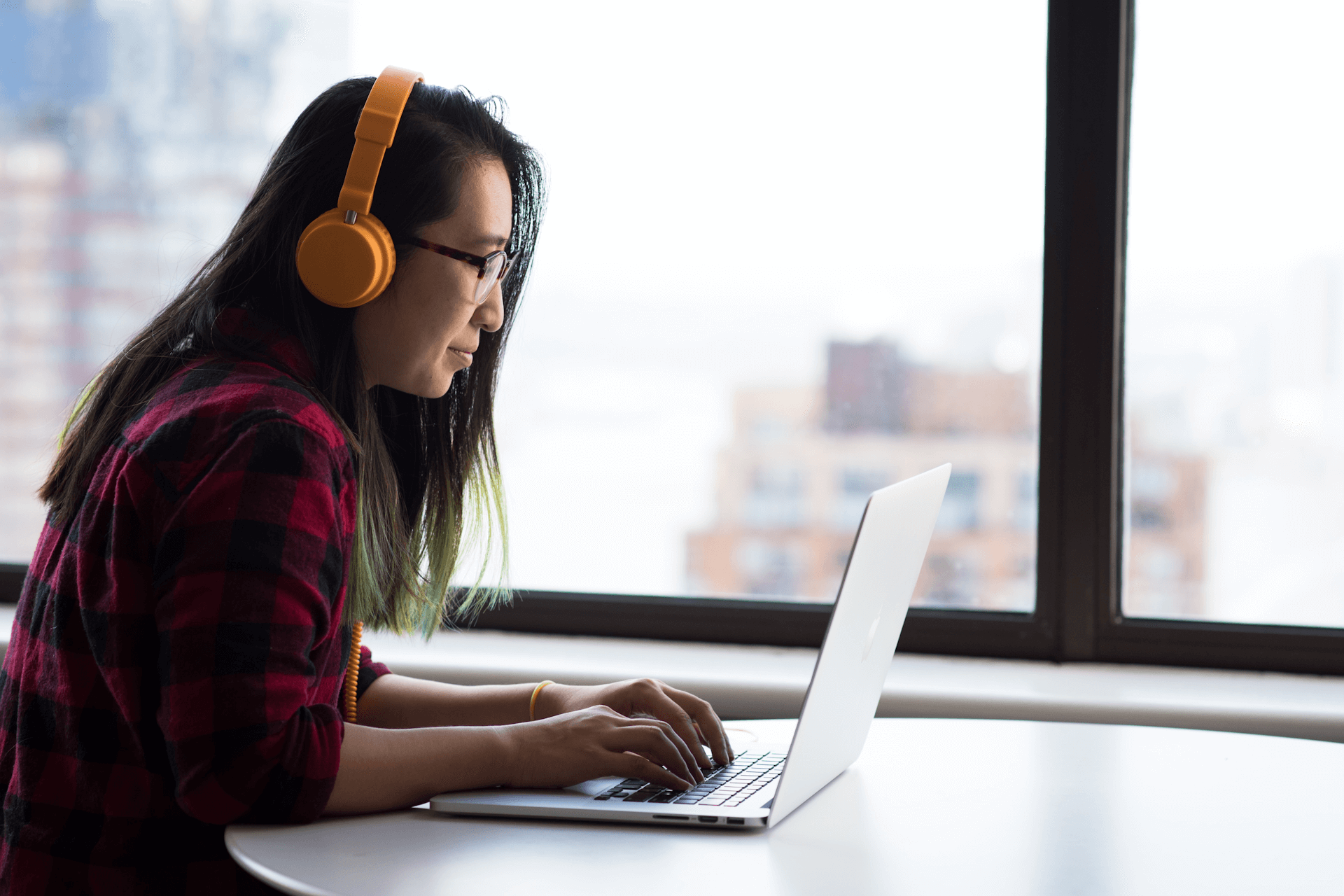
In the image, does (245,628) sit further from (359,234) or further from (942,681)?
(942,681)

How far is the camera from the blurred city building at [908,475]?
1804 mm

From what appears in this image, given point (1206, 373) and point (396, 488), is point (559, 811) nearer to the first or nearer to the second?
point (396, 488)

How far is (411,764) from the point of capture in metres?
0.91

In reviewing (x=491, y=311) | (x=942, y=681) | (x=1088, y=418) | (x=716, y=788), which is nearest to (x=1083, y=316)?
(x=1088, y=418)

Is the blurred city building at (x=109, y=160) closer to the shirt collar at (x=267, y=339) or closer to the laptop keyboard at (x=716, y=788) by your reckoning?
the shirt collar at (x=267, y=339)

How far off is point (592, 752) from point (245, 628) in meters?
0.28

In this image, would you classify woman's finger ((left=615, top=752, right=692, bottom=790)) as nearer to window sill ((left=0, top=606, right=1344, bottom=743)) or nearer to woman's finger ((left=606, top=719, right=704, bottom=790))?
woman's finger ((left=606, top=719, right=704, bottom=790))

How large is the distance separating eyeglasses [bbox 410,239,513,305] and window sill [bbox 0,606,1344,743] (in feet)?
2.37

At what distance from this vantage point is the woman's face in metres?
1.07

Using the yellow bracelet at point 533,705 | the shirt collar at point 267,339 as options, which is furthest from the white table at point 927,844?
the shirt collar at point 267,339

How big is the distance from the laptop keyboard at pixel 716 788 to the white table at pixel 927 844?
45 mm

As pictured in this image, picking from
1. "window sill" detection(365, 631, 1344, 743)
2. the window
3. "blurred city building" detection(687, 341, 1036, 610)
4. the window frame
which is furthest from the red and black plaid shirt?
the window

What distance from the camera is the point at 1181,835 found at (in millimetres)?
900

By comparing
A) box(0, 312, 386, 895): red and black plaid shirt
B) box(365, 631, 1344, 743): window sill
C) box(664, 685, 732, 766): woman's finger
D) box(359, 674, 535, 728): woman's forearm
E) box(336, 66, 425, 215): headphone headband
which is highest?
box(336, 66, 425, 215): headphone headband
